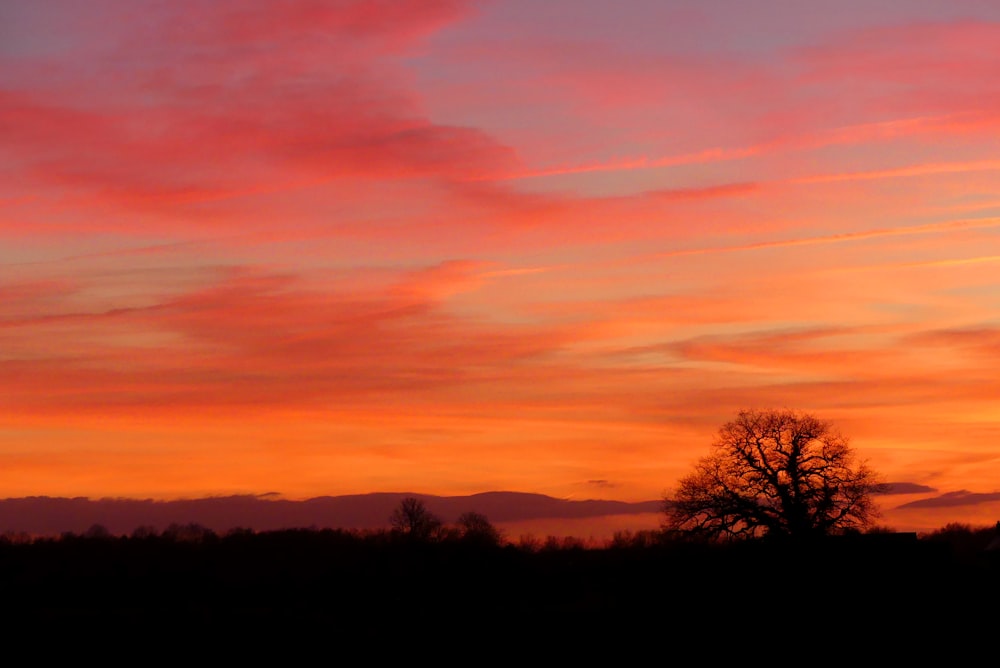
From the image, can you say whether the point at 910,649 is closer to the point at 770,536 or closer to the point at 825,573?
the point at 825,573

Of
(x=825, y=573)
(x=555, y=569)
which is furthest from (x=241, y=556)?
(x=825, y=573)

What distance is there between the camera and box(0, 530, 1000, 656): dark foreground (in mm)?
43750

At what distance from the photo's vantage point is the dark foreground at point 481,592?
43.8m

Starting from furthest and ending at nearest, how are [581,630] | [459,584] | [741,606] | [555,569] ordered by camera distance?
[555,569]
[459,584]
[741,606]
[581,630]

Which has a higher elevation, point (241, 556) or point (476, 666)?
point (241, 556)

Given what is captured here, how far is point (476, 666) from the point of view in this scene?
40094 millimetres

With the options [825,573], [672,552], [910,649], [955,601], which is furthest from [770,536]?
[910,649]

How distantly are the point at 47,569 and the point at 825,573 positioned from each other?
1478 inches

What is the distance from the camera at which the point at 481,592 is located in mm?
53969

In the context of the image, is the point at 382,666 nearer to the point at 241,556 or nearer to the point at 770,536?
the point at 241,556

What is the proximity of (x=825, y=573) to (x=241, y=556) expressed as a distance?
97.1ft

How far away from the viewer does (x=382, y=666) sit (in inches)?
1572

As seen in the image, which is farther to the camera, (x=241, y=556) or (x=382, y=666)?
(x=241, y=556)

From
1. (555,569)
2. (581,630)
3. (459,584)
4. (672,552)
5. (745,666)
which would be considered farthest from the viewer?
(672,552)
